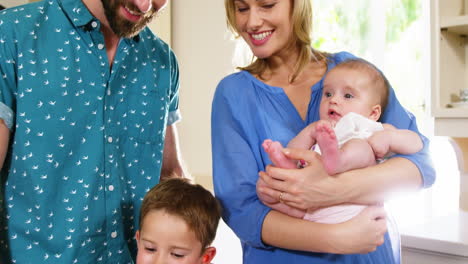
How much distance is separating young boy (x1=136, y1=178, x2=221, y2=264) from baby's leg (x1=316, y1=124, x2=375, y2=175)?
338mm

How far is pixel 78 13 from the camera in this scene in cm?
142

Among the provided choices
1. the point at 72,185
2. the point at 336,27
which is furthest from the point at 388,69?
the point at 72,185

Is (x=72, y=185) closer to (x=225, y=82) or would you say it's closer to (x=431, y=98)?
(x=225, y=82)

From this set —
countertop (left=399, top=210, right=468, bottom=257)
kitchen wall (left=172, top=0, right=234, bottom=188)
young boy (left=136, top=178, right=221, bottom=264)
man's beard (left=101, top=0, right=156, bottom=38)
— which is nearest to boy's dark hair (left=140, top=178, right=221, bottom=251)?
young boy (left=136, top=178, right=221, bottom=264)

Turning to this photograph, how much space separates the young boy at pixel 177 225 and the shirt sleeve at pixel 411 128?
49cm

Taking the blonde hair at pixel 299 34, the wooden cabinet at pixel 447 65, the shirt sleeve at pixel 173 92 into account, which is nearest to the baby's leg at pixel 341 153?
the blonde hair at pixel 299 34

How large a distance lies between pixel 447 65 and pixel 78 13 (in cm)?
145

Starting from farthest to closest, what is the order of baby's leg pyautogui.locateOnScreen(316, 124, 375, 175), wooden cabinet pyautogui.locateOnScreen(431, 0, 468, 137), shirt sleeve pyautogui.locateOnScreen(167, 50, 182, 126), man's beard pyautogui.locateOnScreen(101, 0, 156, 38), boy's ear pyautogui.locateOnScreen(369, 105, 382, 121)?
wooden cabinet pyautogui.locateOnScreen(431, 0, 468, 137) → shirt sleeve pyautogui.locateOnScreen(167, 50, 182, 126) → man's beard pyautogui.locateOnScreen(101, 0, 156, 38) → boy's ear pyautogui.locateOnScreen(369, 105, 382, 121) → baby's leg pyautogui.locateOnScreen(316, 124, 375, 175)

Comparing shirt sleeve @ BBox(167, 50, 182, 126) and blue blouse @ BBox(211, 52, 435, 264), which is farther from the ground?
shirt sleeve @ BBox(167, 50, 182, 126)

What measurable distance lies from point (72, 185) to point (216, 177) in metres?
0.43

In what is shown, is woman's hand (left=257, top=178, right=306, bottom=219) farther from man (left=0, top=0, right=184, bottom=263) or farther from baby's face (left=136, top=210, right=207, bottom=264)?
man (left=0, top=0, right=184, bottom=263)

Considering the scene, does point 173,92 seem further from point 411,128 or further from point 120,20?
point 411,128

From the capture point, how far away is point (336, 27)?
3.17 m

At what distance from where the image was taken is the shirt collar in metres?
1.42
